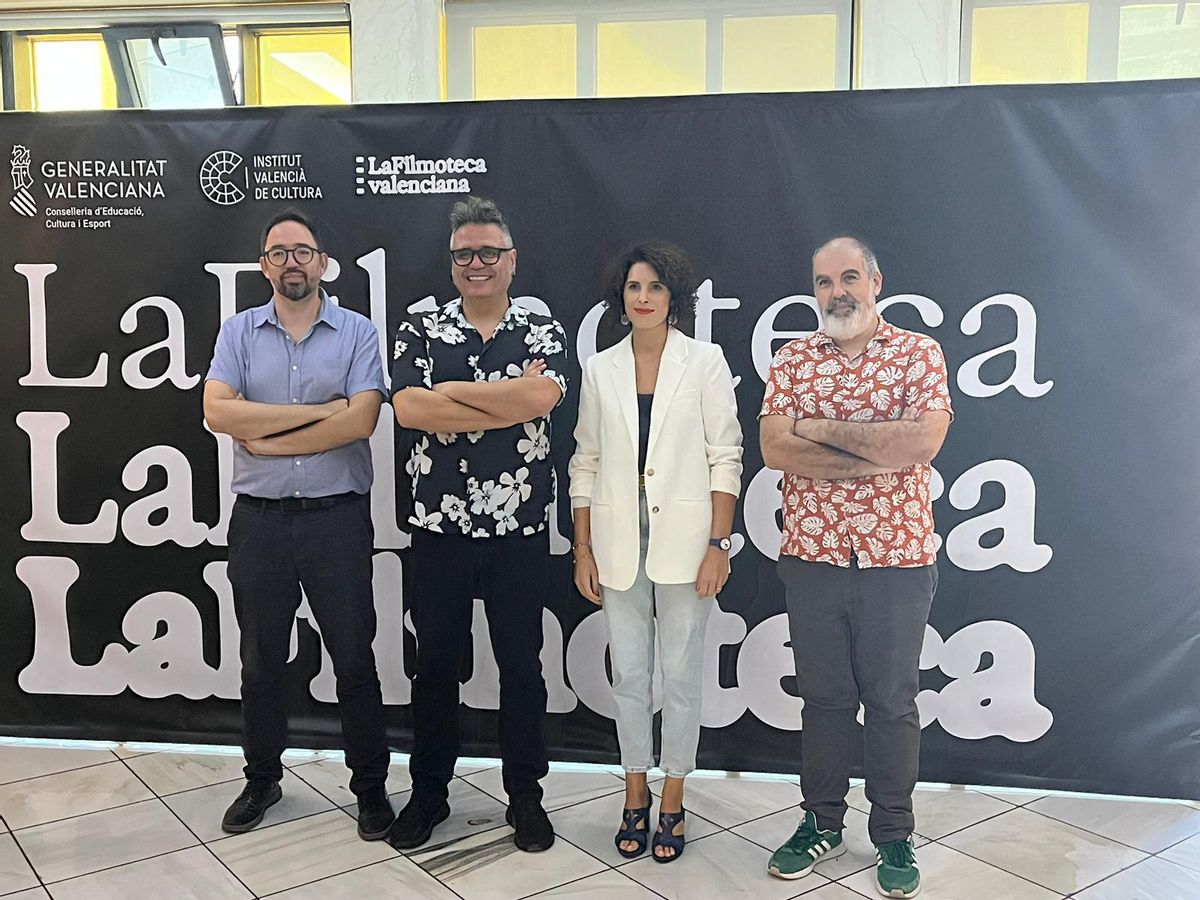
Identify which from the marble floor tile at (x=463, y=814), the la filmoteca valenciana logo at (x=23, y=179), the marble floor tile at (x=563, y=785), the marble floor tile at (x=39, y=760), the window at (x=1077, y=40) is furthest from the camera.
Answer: the window at (x=1077, y=40)

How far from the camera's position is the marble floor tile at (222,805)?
2992 millimetres

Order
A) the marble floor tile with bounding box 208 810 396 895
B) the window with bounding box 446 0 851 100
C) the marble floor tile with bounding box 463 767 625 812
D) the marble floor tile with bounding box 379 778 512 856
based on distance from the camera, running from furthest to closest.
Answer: the window with bounding box 446 0 851 100, the marble floor tile with bounding box 463 767 625 812, the marble floor tile with bounding box 379 778 512 856, the marble floor tile with bounding box 208 810 396 895

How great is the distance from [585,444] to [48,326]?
1.97 metres

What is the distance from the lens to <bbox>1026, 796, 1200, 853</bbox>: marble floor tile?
292cm

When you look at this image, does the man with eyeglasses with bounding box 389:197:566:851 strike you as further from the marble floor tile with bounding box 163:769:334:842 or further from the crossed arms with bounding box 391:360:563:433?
the marble floor tile with bounding box 163:769:334:842

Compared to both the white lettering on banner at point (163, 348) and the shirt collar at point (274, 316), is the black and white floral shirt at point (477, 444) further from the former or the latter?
the white lettering on banner at point (163, 348)

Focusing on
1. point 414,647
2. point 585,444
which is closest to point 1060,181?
point 585,444

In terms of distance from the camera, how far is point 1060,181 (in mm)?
3061

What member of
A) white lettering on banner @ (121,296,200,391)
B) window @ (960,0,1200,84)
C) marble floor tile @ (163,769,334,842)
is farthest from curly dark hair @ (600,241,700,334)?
window @ (960,0,1200,84)

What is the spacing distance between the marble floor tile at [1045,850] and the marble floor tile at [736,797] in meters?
0.51

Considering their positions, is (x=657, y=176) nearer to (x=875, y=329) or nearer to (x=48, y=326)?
(x=875, y=329)

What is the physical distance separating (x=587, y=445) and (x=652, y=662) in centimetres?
62

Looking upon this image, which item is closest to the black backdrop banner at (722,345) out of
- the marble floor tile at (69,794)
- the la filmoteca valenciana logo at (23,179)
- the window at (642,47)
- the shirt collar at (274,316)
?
the la filmoteca valenciana logo at (23,179)

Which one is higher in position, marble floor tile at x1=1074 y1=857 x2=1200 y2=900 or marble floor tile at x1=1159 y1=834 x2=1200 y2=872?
marble floor tile at x1=1159 y1=834 x2=1200 y2=872
